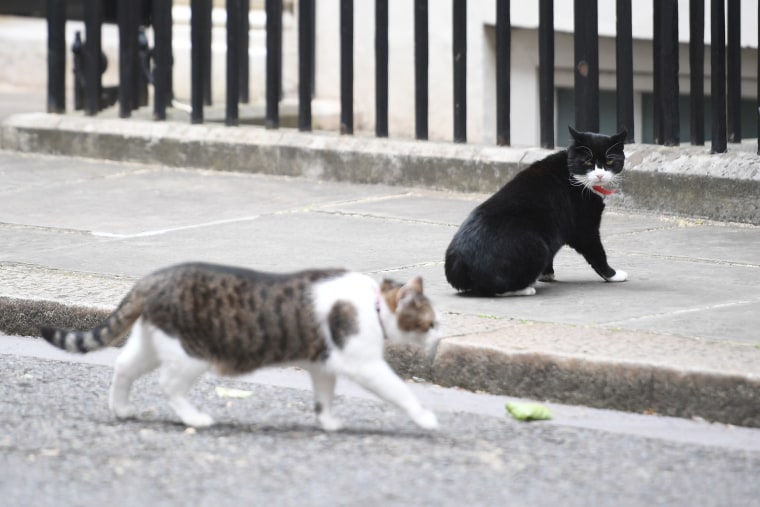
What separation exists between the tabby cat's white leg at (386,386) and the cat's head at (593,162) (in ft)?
7.20

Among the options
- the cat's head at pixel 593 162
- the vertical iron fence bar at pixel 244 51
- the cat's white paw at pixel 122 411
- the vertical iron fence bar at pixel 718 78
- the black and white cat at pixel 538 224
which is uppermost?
the vertical iron fence bar at pixel 244 51

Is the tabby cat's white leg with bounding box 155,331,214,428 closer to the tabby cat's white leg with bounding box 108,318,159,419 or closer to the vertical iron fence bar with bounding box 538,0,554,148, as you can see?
the tabby cat's white leg with bounding box 108,318,159,419

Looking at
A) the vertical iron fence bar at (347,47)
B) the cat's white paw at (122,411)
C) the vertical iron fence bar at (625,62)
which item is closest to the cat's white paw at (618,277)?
the vertical iron fence bar at (625,62)

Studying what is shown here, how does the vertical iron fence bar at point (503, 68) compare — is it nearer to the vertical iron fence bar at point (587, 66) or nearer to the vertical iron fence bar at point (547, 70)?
the vertical iron fence bar at point (547, 70)

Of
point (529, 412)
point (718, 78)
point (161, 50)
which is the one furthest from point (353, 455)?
point (161, 50)

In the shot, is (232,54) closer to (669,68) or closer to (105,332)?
(669,68)

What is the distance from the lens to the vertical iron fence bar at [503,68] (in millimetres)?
8891

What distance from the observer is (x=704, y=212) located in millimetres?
7895

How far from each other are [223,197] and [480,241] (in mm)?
3213

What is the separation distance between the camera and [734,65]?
8.30 m

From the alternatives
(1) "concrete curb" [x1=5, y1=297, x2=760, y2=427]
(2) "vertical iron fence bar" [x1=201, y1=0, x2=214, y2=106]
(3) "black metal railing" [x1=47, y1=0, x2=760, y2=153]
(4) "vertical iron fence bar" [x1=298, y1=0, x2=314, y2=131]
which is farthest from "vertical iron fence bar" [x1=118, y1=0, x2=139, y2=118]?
(1) "concrete curb" [x1=5, y1=297, x2=760, y2=427]

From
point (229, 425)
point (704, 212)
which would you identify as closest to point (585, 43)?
point (704, 212)

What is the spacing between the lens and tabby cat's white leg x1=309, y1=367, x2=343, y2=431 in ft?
14.5

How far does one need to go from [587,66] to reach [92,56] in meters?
3.96
